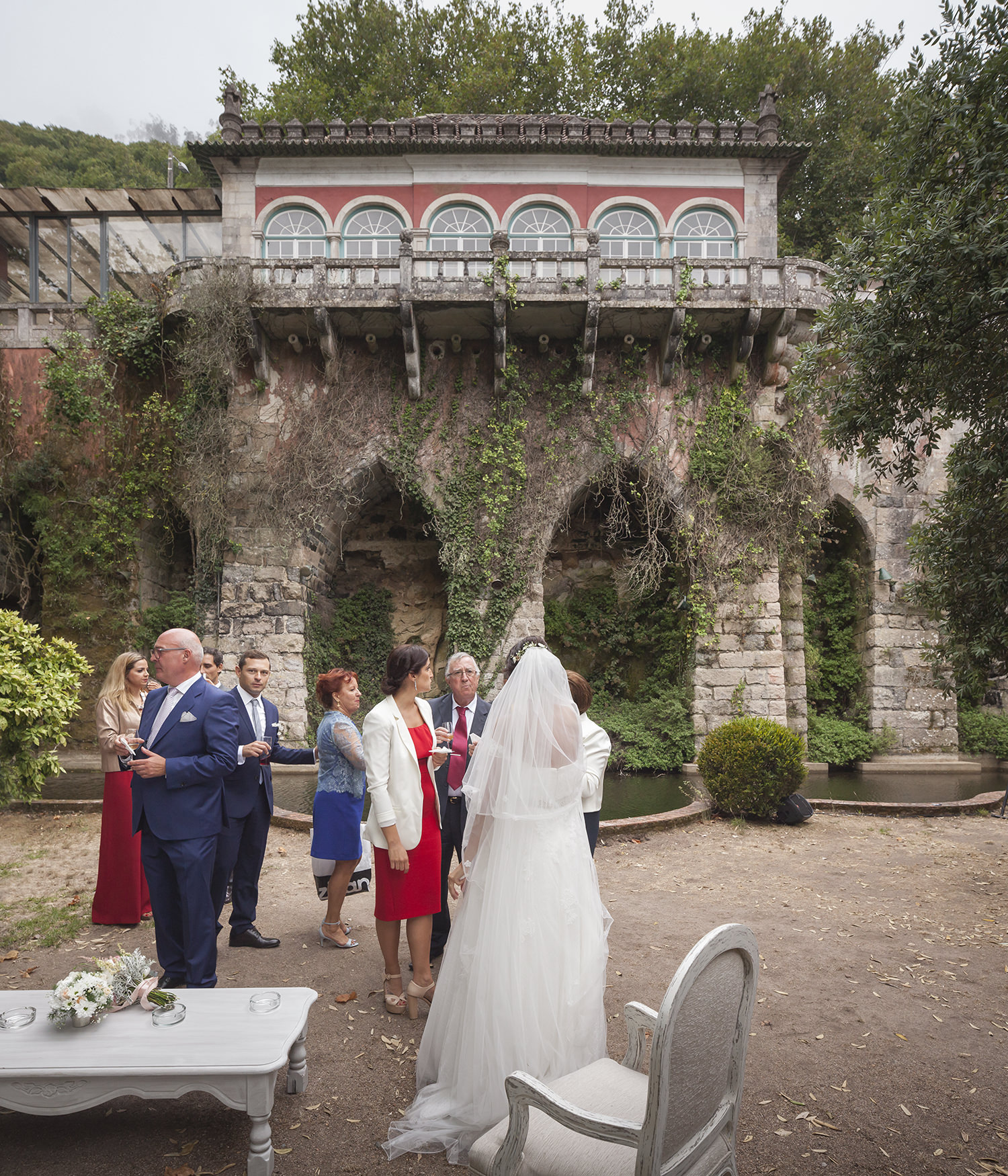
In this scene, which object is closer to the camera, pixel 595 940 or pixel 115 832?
pixel 595 940

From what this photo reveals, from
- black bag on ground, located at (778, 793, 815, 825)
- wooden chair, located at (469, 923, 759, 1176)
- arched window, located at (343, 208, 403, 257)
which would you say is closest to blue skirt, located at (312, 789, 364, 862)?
wooden chair, located at (469, 923, 759, 1176)

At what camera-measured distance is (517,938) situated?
2787 millimetres

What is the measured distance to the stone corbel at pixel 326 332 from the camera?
38.9ft

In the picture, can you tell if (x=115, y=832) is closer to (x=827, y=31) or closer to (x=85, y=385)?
(x=85, y=385)

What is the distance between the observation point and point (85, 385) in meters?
12.9

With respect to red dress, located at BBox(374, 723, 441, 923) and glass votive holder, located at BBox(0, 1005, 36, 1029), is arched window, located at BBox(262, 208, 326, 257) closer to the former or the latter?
red dress, located at BBox(374, 723, 441, 923)

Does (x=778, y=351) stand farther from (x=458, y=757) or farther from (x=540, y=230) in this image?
(x=458, y=757)

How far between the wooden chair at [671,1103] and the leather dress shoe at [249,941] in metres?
2.72

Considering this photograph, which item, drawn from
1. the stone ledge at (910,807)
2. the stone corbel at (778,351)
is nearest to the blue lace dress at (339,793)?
the stone ledge at (910,807)

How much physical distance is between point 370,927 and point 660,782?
7752 millimetres

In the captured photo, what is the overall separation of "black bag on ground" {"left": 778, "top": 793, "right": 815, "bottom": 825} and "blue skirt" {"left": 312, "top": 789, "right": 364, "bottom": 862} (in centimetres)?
540

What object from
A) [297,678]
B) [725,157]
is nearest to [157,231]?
[297,678]

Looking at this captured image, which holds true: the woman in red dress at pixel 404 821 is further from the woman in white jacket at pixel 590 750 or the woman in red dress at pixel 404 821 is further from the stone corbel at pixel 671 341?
the stone corbel at pixel 671 341

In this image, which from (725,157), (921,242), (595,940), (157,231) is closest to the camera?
(595,940)
